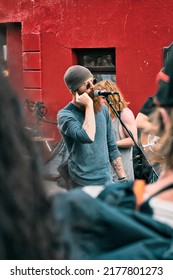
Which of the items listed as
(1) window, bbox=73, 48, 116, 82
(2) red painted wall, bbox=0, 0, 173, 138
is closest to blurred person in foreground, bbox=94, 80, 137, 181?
(2) red painted wall, bbox=0, 0, 173, 138

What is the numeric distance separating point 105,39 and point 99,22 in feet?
0.64

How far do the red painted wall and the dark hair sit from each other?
5615 mm

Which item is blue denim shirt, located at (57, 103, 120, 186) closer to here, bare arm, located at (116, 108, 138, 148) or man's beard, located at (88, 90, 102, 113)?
man's beard, located at (88, 90, 102, 113)

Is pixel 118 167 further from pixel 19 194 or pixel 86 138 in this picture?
pixel 19 194

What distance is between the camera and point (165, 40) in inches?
267

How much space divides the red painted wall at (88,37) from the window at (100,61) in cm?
13

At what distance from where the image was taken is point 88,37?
747 centimetres

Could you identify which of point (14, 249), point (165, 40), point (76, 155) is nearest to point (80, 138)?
point (76, 155)

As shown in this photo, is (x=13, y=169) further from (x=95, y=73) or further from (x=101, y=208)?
(x=95, y=73)

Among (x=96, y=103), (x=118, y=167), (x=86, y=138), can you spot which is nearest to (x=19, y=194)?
(x=86, y=138)

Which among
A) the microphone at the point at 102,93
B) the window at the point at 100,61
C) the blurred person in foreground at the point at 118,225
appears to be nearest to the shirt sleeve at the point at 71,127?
the microphone at the point at 102,93

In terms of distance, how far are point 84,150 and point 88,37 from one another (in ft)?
13.1

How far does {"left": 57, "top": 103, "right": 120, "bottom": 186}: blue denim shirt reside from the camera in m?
3.62

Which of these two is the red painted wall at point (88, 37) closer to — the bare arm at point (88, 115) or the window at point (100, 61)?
the window at point (100, 61)
